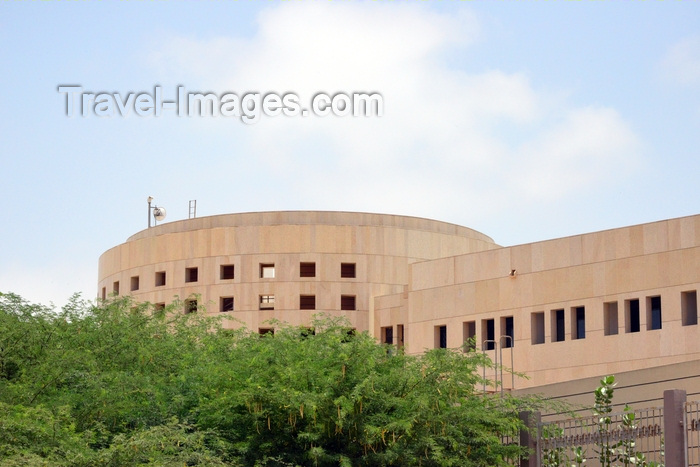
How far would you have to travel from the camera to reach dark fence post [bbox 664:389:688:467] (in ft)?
63.6

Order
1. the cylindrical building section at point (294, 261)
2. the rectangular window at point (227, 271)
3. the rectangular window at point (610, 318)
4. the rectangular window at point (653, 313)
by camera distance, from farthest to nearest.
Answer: the rectangular window at point (227, 271) → the cylindrical building section at point (294, 261) → the rectangular window at point (610, 318) → the rectangular window at point (653, 313)

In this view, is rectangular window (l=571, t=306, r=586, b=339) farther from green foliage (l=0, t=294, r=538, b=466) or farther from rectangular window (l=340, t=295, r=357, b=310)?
green foliage (l=0, t=294, r=538, b=466)

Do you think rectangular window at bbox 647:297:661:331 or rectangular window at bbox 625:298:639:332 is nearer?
rectangular window at bbox 647:297:661:331

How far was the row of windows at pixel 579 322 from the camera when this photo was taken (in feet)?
157

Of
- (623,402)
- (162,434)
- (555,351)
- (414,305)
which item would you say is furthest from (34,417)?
(414,305)

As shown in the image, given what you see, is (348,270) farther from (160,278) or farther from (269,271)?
(160,278)

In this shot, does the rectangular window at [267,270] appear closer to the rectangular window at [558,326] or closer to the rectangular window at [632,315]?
the rectangular window at [558,326]

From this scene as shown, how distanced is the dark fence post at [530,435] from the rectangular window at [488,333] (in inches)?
1217

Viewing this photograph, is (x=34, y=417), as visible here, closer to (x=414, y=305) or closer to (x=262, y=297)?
(x=414, y=305)

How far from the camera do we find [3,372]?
1000 inches

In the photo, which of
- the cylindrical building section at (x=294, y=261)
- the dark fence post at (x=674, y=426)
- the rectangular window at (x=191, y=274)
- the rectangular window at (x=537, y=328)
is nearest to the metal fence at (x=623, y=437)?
the dark fence post at (x=674, y=426)

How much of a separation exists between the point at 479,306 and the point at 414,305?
4932 millimetres

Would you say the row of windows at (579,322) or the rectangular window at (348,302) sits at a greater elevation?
the rectangular window at (348,302)

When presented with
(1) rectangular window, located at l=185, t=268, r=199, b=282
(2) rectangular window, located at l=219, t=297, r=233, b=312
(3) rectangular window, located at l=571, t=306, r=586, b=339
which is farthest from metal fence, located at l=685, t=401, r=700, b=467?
(1) rectangular window, located at l=185, t=268, r=199, b=282
